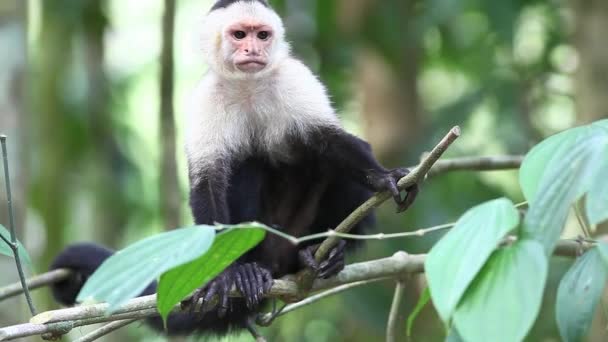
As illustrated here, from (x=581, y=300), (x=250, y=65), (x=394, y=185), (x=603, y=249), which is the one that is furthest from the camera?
(x=250, y=65)

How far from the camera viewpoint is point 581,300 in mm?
1544

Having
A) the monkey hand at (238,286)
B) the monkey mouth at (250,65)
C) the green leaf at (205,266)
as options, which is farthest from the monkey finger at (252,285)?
the green leaf at (205,266)

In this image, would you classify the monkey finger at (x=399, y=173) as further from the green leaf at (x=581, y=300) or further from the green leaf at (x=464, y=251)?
the green leaf at (x=464, y=251)

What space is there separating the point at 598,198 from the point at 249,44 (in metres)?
2.13

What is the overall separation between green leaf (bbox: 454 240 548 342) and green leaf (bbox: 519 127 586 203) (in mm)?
118

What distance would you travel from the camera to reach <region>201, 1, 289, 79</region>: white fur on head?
3357 mm

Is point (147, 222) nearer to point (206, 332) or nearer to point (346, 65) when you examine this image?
point (346, 65)

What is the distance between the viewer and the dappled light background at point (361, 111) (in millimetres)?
5168

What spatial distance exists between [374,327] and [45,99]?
9.58 ft

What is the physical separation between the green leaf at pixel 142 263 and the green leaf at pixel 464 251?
1.17 feet

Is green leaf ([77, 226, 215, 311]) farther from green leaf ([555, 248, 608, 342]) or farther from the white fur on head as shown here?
the white fur on head

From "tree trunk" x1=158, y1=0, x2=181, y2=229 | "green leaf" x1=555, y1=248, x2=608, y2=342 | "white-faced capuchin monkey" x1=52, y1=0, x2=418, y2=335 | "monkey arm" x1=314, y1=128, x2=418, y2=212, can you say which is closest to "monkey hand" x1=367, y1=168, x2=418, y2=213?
"monkey arm" x1=314, y1=128, x2=418, y2=212

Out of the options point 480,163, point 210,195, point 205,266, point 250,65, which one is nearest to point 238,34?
point 250,65

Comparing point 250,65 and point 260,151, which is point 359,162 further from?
point 250,65
